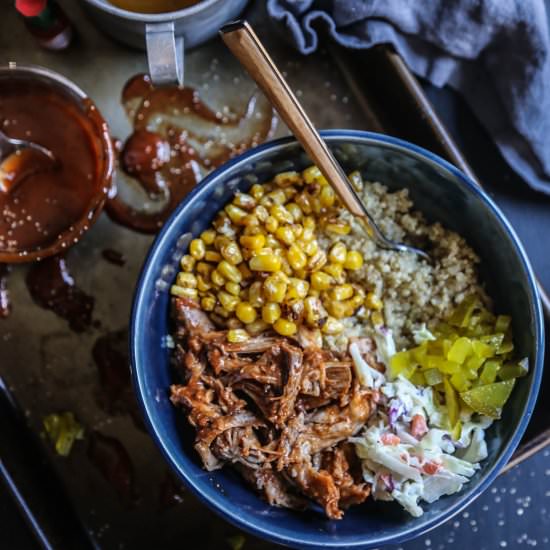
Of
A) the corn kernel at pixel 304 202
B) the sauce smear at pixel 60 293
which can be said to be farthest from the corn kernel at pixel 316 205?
the sauce smear at pixel 60 293

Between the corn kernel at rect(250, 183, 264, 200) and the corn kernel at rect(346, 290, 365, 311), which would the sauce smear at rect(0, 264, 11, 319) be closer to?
the corn kernel at rect(250, 183, 264, 200)

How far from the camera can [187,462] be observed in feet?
6.55

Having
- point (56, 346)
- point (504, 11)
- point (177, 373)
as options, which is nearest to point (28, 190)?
point (56, 346)

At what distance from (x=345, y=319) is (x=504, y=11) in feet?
3.11

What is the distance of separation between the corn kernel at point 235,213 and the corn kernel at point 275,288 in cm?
19

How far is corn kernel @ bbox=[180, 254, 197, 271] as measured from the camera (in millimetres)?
2123

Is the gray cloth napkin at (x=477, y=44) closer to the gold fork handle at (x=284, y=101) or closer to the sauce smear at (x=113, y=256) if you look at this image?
the gold fork handle at (x=284, y=101)

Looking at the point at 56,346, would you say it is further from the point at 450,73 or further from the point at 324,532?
the point at 450,73

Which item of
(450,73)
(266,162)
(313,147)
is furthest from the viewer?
(450,73)

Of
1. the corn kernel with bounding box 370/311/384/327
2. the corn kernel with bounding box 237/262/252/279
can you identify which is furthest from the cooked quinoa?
the corn kernel with bounding box 237/262/252/279

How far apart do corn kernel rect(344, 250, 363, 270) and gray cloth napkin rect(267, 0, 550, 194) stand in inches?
22.0

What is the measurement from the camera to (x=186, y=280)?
211cm

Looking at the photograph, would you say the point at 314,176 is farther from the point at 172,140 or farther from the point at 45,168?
the point at 45,168

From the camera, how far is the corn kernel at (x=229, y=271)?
2.06 m
